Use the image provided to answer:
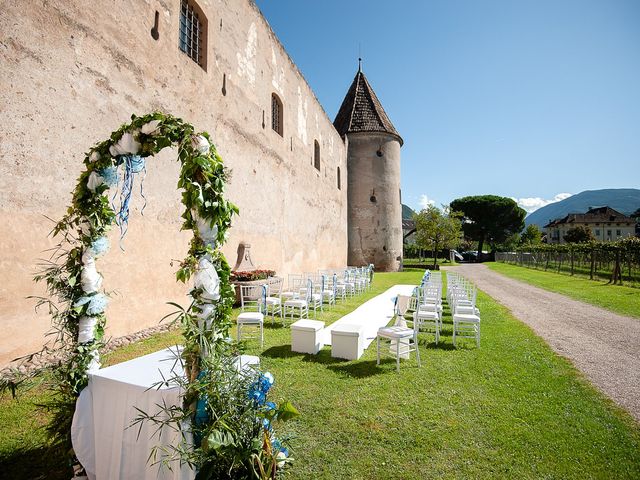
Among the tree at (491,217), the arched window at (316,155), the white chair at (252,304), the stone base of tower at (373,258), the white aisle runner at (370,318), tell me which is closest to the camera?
the white chair at (252,304)

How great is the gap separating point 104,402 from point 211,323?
3.75 ft

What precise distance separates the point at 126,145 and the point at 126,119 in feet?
15.0

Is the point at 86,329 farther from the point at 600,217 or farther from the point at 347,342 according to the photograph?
A: the point at 600,217

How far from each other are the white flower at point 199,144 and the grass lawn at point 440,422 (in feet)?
8.44

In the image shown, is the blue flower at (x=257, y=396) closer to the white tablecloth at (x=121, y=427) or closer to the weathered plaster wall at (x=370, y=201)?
the white tablecloth at (x=121, y=427)

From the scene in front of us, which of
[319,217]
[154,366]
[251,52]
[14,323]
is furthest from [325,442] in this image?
[319,217]

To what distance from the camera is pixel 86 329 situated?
3164 millimetres

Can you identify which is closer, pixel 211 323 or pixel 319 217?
pixel 211 323

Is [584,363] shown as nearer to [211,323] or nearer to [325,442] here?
[325,442]

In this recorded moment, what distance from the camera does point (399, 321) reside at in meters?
5.83

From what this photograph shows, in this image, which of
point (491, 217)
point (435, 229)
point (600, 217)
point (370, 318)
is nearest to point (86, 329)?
point (370, 318)

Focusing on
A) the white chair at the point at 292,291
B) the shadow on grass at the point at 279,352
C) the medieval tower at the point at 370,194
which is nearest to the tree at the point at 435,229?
the medieval tower at the point at 370,194

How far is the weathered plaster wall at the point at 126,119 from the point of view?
498cm

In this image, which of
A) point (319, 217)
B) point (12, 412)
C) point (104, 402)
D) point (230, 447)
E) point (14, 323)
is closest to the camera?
point (230, 447)
